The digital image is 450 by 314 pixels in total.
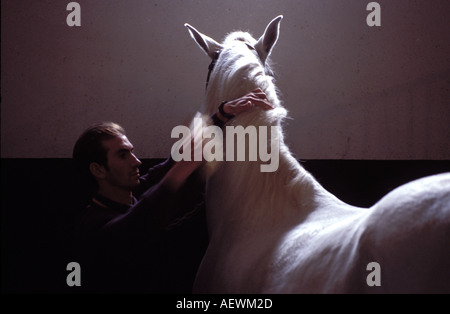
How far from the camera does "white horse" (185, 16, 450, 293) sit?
0.66 meters

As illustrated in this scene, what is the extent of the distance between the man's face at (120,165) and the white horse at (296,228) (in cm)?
25

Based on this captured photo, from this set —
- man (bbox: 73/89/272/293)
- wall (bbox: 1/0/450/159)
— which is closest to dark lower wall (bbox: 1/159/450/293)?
wall (bbox: 1/0/450/159)

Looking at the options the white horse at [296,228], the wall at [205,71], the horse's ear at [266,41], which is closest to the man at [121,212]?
the white horse at [296,228]

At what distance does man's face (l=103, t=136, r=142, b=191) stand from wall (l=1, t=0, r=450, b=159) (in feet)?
3.69

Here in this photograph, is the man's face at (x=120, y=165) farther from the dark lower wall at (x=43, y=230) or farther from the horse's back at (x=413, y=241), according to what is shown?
the dark lower wall at (x=43, y=230)

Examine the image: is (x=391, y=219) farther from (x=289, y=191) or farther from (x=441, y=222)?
(x=289, y=191)

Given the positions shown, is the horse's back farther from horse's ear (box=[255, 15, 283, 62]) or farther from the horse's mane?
horse's ear (box=[255, 15, 283, 62])

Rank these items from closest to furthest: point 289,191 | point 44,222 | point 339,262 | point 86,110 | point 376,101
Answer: point 339,262 → point 289,191 → point 44,222 → point 86,110 → point 376,101

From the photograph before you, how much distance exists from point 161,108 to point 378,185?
1393mm

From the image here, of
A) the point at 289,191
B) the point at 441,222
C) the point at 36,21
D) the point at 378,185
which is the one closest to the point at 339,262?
the point at 441,222

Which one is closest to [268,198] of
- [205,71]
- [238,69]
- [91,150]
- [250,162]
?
[250,162]

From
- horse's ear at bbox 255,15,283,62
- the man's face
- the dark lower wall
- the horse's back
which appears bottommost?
the dark lower wall

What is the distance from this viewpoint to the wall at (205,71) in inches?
88.4
